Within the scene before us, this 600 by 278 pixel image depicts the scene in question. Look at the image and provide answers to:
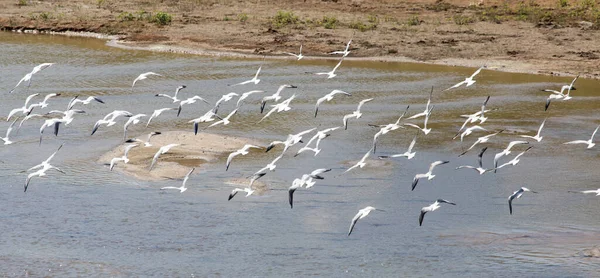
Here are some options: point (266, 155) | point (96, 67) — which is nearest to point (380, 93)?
point (266, 155)

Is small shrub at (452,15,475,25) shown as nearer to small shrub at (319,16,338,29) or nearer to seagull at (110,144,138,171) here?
small shrub at (319,16,338,29)

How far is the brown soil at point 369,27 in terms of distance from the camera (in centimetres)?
3762

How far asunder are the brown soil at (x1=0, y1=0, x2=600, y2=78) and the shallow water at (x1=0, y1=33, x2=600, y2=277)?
14.1 ft

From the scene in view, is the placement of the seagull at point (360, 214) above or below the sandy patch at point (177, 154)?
above

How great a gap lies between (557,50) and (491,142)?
1220cm

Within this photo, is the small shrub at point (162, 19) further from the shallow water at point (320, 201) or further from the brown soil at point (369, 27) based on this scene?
the shallow water at point (320, 201)

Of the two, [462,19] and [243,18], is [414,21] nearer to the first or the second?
[462,19]

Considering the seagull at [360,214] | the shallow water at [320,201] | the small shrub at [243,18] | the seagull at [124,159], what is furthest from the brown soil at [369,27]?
the seagull at [360,214]

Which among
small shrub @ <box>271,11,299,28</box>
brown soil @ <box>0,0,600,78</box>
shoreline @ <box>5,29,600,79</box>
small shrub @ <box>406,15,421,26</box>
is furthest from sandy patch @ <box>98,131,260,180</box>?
small shrub @ <box>406,15,421,26</box>

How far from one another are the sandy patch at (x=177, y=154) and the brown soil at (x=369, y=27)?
13.4 metres

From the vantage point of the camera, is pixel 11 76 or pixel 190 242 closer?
pixel 190 242

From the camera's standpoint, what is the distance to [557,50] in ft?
123

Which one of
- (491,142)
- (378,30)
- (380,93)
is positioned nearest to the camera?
(491,142)

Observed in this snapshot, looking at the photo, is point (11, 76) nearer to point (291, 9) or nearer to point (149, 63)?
point (149, 63)
